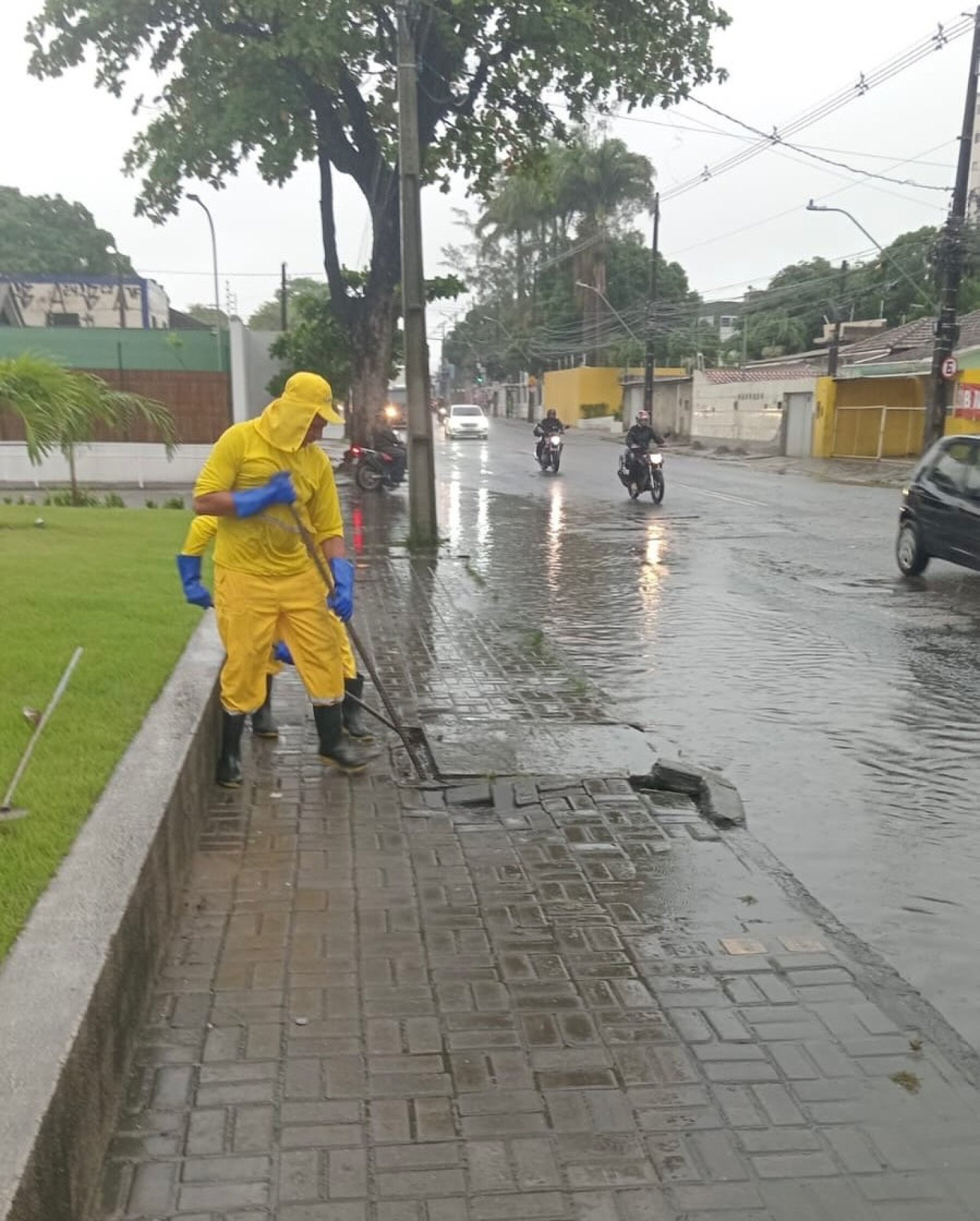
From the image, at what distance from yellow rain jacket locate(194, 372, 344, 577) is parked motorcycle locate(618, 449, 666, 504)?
14509 mm

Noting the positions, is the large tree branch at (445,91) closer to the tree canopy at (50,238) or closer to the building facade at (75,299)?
the building facade at (75,299)

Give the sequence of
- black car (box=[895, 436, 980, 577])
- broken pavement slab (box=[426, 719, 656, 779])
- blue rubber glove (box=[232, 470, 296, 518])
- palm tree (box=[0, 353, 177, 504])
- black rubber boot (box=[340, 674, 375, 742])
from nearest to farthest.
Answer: blue rubber glove (box=[232, 470, 296, 518]) → broken pavement slab (box=[426, 719, 656, 779]) → black rubber boot (box=[340, 674, 375, 742]) → black car (box=[895, 436, 980, 577]) → palm tree (box=[0, 353, 177, 504])

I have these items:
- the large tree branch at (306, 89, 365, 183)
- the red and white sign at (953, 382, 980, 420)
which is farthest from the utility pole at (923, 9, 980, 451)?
the large tree branch at (306, 89, 365, 183)

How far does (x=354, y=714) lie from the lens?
5.75 metres

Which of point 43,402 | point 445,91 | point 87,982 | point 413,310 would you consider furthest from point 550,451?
point 87,982

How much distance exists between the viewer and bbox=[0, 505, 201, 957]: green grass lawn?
10.7 ft

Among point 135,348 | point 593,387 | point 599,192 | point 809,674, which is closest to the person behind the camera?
point 809,674

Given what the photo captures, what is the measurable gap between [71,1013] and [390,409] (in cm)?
2630

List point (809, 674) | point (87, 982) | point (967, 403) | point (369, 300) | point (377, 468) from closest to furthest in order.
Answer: point (87, 982)
point (809, 674)
point (377, 468)
point (369, 300)
point (967, 403)

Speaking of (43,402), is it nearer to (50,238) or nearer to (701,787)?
(701,787)

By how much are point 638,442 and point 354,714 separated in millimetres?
14032

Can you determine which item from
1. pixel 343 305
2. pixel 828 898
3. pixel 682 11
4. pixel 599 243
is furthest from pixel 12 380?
pixel 599 243

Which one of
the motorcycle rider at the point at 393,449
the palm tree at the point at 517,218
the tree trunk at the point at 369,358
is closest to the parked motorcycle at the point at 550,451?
the tree trunk at the point at 369,358

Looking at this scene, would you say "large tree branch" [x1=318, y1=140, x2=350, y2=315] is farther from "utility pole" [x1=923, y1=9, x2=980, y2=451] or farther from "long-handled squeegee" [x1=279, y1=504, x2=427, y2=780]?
"long-handled squeegee" [x1=279, y1=504, x2=427, y2=780]
